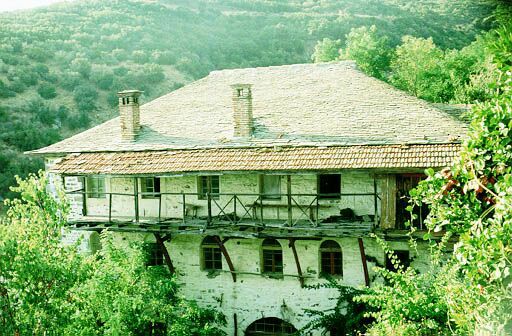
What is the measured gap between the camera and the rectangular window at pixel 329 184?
1547 cm

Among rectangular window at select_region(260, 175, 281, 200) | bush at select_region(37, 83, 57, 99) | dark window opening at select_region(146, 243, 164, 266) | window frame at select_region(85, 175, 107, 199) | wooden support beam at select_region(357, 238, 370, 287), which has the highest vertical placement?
bush at select_region(37, 83, 57, 99)

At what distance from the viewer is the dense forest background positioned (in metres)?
40.2

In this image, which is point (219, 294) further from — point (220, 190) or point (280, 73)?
point (280, 73)

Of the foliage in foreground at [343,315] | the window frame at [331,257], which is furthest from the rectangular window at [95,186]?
the foliage in foreground at [343,315]

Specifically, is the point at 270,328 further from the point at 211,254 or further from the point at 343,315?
the point at 211,254

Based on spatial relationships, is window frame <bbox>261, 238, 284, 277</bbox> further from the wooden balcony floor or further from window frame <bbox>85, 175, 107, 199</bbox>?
window frame <bbox>85, 175, 107, 199</bbox>

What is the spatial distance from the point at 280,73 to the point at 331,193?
293 inches

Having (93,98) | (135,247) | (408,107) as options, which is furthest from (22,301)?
(93,98)

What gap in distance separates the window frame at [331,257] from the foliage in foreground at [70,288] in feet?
12.0

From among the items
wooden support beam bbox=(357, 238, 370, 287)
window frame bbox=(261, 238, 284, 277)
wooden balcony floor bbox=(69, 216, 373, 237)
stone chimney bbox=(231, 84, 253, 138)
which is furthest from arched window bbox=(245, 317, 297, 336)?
stone chimney bbox=(231, 84, 253, 138)

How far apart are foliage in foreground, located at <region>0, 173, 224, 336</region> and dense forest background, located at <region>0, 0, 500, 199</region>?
21782mm

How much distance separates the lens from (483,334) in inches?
261

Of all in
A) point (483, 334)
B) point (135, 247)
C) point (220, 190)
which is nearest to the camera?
point (483, 334)

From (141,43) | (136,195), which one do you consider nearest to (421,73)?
(136,195)
